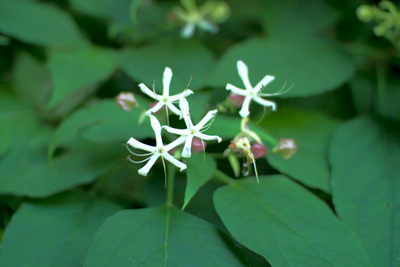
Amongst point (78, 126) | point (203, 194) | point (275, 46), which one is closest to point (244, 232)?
point (203, 194)

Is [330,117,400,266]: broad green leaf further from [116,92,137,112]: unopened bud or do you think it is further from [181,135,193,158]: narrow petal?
[116,92,137,112]: unopened bud

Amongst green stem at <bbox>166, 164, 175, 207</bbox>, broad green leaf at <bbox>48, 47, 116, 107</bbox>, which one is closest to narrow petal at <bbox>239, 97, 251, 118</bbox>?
green stem at <bbox>166, 164, 175, 207</bbox>

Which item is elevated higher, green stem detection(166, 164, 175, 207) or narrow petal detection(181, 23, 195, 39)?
narrow petal detection(181, 23, 195, 39)

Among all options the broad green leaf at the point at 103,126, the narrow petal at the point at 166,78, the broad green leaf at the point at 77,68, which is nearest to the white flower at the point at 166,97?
the narrow petal at the point at 166,78

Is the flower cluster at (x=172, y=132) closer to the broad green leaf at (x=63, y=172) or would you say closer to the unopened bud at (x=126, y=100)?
the unopened bud at (x=126, y=100)

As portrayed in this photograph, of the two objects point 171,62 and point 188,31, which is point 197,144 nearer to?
point 171,62

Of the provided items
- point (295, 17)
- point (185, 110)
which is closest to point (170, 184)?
point (185, 110)
